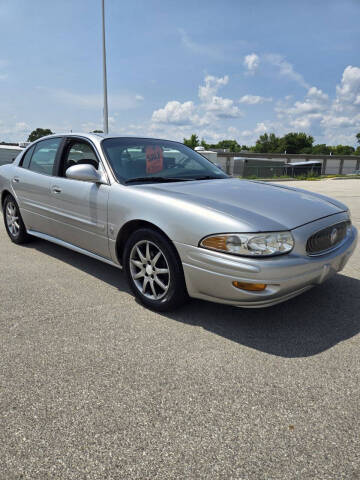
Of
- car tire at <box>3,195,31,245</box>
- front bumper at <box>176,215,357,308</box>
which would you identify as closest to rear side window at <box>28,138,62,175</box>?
car tire at <box>3,195,31,245</box>

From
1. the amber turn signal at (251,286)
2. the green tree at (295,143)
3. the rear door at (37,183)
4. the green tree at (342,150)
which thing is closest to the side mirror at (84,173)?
the rear door at (37,183)

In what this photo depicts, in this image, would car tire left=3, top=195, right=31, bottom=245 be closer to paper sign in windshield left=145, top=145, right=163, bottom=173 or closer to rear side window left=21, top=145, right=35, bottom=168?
rear side window left=21, top=145, right=35, bottom=168

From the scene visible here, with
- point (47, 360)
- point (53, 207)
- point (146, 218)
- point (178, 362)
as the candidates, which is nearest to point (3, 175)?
point (53, 207)

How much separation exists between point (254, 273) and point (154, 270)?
36.3 inches

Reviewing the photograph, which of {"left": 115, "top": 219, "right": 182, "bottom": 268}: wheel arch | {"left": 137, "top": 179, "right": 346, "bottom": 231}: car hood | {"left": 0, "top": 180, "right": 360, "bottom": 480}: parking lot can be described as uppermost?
{"left": 137, "top": 179, "right": 346, "bottom": 231}: car hood

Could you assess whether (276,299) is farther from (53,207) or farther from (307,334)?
(53,207)

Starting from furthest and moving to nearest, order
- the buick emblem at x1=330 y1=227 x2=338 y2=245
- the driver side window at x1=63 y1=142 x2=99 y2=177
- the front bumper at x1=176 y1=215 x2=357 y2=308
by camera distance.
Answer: the driver side window at x1=63 y1=142 x2=99 y2=177 → the buick emblem at x1=330 y1=227 x2=338 y2=245 → the front bumper at x1=176 y1=215 x2=357 y2=308

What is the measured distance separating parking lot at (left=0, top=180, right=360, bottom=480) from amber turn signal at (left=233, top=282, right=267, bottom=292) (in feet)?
1.35

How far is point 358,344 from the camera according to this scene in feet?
8.98

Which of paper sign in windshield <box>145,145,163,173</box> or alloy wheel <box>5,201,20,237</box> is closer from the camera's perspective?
paper sign in windshield <box>145,145,163,173</box>

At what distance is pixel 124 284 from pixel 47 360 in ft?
4.92

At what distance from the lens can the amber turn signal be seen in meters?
2.60

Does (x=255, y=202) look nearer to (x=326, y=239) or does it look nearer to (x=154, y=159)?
(x=326, y=239)

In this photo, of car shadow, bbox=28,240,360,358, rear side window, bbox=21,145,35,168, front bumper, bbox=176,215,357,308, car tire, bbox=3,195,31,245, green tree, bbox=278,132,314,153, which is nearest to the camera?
front bumper, bbox=176,215,357,308
